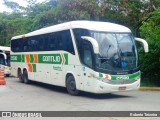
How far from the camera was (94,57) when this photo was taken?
14.4 meters

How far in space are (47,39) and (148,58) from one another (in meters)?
6.06

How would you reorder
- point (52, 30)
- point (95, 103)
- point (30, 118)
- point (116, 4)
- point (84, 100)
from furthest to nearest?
point (116, 4)
point (52, 30)
point (84, 100)
point (95, 103)
point (30, 118)

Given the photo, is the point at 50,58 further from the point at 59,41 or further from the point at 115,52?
the point at 115,52

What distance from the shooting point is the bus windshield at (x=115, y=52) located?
14.6 meters

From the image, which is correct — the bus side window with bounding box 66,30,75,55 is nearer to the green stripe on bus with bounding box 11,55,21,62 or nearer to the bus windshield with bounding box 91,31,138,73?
the bus windshield with bounding box 91,31,138,73

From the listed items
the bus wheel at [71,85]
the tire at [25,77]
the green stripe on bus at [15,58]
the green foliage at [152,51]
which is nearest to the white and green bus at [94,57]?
the bus wheel at [71,85]

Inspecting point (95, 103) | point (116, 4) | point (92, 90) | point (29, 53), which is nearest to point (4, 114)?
point (95, 103)

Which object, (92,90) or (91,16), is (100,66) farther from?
(91,16)

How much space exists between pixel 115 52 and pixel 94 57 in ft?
3.18

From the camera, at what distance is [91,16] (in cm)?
2572

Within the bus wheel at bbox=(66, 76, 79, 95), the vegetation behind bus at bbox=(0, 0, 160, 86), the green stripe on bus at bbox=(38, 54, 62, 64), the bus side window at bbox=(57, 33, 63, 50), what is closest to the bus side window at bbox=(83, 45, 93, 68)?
the bus wheel at bbox=(66, 76, 79, 95)

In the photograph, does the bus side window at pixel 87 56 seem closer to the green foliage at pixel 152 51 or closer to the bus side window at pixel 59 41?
the bus side window at pixel 59 41

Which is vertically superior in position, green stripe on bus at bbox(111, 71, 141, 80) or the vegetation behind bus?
the vegetation behind bus

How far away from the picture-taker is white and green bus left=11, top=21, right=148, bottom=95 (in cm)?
1451
